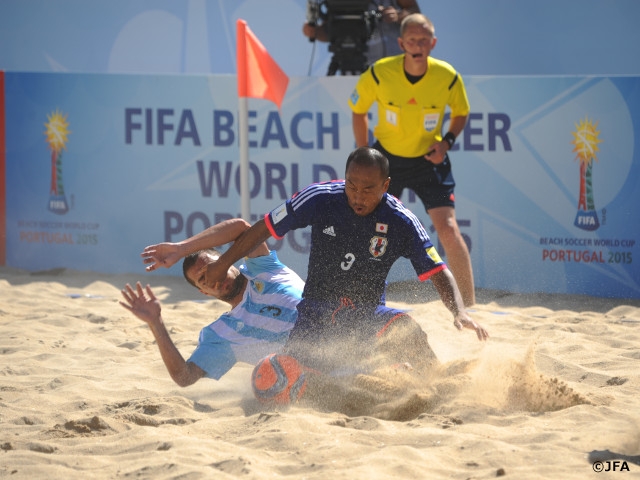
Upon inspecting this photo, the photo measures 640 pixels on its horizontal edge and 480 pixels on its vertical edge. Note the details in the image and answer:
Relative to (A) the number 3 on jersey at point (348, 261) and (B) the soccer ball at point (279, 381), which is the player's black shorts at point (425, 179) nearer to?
(A) the number 3 on jersey at point (348, 261)

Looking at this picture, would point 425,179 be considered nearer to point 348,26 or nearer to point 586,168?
point 586,168

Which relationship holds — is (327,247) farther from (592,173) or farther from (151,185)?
(151,185)

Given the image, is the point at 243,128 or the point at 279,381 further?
the point at 243,128

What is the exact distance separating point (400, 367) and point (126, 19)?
6.63 meters

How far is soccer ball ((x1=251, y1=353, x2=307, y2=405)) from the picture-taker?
13.4 ft

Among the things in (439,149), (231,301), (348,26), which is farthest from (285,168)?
(231,301)

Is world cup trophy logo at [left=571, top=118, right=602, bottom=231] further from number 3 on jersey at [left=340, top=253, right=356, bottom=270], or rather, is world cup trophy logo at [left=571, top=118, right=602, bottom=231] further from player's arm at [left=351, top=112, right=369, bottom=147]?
number 3 on jersey at [left=340, top=253, right=356, bottom=270]

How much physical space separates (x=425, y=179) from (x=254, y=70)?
5.21 ft

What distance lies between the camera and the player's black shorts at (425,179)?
615 centimetres

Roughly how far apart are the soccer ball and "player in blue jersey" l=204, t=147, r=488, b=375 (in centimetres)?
19

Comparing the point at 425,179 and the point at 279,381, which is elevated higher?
the point at 425,179

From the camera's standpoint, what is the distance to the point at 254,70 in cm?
687

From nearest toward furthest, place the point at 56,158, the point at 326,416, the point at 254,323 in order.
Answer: the point at 326,416
the point at 254,323
the point at 56,158

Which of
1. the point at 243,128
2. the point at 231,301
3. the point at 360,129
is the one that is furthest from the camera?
the point at 243,128
